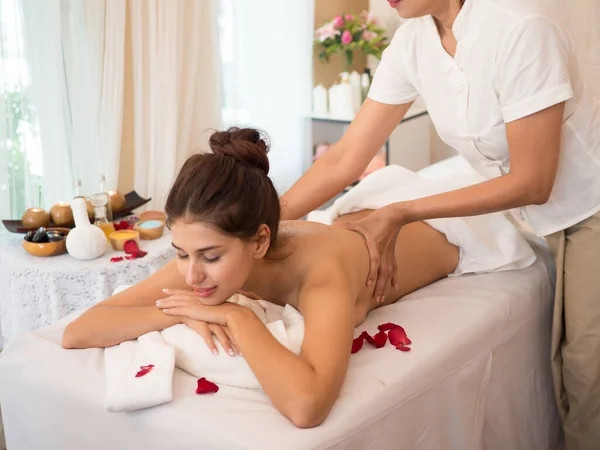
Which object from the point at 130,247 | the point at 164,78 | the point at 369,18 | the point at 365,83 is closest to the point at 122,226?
the point at 130,247

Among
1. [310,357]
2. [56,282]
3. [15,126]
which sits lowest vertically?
[56,282]

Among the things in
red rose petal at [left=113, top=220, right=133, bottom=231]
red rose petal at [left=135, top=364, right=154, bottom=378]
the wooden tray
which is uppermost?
red rose petal at [left=135, top=364, right=154, bottom=378]

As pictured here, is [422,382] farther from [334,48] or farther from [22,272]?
[334,48]

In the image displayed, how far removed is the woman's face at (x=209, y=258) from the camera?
1.45 m

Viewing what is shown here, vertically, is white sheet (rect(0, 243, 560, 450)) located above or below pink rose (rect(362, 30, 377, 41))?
below

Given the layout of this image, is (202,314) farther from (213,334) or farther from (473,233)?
(473,233)

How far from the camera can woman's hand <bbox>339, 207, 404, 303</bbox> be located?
175cm

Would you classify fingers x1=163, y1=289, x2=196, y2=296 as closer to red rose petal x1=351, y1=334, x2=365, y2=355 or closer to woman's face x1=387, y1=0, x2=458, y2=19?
red rose petal x1=351, y1=334, x2=365, y2=355

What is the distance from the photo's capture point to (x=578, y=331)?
1851mm

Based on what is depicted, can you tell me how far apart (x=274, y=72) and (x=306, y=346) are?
2766mm

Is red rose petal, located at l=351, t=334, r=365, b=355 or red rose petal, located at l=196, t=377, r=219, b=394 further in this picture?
red rose petal, located at l=351, t=334, r=365, b=355

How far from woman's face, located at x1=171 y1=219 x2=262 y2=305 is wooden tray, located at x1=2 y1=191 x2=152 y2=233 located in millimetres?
1342

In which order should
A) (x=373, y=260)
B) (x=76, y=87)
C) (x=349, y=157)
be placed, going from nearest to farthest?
(x=373, y=260) → (x=349, y=157) → (x=76, y=87)

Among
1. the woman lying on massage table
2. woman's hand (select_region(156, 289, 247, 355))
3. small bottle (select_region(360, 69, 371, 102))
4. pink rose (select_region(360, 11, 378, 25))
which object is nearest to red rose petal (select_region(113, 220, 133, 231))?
the woman lying on massage table
